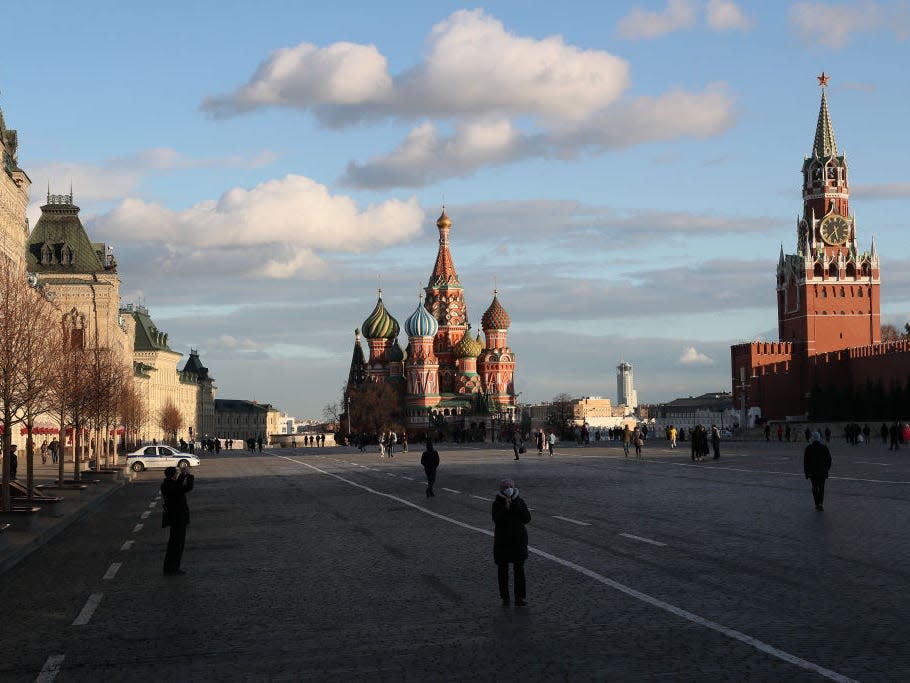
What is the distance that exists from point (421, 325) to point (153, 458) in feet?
315

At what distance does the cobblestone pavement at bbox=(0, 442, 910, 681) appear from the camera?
984 centimetres

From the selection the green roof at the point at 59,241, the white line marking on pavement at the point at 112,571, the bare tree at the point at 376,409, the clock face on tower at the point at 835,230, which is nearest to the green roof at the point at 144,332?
the bare tree at the point at 376,409

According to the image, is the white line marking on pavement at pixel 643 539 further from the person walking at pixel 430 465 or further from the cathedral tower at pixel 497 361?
the cathedral tower at pixel 497 361

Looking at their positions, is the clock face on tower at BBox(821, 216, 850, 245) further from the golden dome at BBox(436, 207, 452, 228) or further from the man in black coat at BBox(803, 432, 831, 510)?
the man in black coat at BBox(803, 432, 831, 510)

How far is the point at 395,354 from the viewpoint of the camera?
16312 centimetres

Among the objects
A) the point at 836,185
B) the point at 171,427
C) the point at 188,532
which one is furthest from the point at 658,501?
the point at 836,185

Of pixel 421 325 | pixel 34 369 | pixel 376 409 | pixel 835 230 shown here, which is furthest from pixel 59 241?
pixel 835 230

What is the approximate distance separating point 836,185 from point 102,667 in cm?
15151

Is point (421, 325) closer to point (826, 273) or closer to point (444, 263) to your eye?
point (444, 263)

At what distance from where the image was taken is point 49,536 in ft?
74.5

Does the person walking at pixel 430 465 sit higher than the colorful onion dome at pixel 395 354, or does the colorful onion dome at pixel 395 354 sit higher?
the colorful onion dome at pixel 395 354

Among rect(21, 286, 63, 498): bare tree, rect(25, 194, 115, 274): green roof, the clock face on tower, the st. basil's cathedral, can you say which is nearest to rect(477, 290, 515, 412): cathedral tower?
the st. basil's cathedral

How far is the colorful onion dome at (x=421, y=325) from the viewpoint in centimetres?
15499

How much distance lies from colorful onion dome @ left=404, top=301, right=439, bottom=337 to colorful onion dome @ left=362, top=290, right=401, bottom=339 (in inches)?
391
